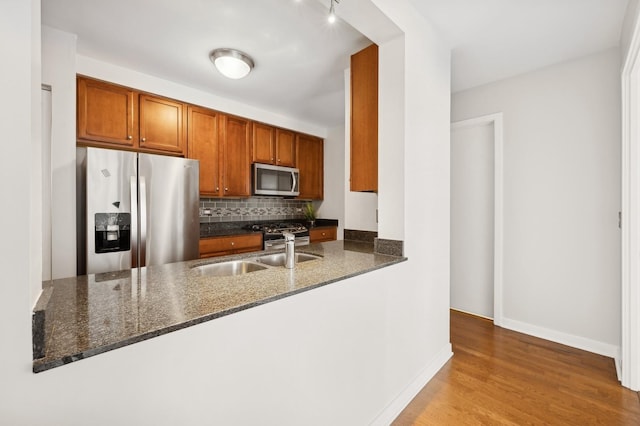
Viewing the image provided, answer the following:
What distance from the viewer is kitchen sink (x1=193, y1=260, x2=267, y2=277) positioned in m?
1.65

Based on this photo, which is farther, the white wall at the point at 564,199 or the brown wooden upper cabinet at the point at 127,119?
the brown wooden upper cabinet at the point at 127,119

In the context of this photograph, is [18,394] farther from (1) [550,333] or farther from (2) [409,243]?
(1) [550,333]

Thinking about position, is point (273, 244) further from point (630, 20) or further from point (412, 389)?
point (630, 20)

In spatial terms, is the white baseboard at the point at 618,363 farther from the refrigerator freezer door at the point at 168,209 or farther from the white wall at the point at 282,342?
the refrigerator freezer door at the point at 168,209

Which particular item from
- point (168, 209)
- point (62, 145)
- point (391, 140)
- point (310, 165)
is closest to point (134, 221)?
point (168, 209)

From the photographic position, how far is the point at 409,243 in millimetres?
1901

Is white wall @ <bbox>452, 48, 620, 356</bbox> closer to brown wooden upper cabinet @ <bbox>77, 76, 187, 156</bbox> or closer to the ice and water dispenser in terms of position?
brown wooden upper cabinet @ <bbox>77, 76, 187, 156</bbox>

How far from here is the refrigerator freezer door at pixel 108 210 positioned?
2.22m

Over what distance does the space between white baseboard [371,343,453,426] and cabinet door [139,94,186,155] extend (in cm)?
297

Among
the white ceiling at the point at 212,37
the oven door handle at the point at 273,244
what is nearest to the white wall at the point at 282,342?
the white ceiling at the point at 212,37

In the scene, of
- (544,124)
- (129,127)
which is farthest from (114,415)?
(544,124)

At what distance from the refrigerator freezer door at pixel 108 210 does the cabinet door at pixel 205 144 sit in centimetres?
86

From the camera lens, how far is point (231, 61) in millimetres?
2346

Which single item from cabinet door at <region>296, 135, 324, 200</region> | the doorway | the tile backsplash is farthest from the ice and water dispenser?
the doorway
